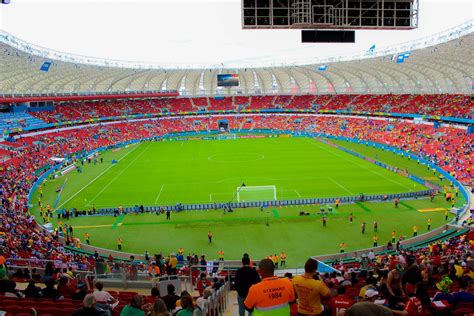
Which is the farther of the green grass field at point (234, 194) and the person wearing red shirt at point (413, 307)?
the green grass field at point (234, 194)

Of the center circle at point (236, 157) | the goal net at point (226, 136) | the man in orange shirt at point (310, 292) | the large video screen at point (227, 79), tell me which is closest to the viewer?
the man in orange shirt at point (310, 292)

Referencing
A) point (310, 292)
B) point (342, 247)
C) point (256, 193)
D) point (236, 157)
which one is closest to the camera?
point (310, 292)

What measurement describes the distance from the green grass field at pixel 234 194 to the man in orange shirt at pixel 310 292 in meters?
18.6

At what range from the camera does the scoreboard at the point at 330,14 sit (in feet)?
52.4

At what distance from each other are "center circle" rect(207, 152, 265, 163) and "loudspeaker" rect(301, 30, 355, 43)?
38.1m

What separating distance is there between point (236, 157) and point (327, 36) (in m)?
41.2

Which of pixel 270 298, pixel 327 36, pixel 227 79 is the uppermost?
pixel 327 36

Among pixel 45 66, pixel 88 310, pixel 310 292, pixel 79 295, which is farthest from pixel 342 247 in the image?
pixel 45 66

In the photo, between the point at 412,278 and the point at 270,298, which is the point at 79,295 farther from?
the point at 412,278

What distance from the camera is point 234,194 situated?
38062 millimetres

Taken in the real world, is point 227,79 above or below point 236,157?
above

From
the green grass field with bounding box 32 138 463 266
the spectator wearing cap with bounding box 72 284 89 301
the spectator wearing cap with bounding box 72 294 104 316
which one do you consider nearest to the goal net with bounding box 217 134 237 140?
the green grass field with bounding box 32 138 463 266

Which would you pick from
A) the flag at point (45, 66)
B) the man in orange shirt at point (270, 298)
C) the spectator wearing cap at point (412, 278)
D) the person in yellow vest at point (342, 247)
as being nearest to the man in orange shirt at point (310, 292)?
the man in orange shirt at point (270, 298)

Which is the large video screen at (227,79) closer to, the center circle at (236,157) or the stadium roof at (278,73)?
the stadium roof at (278,73)
